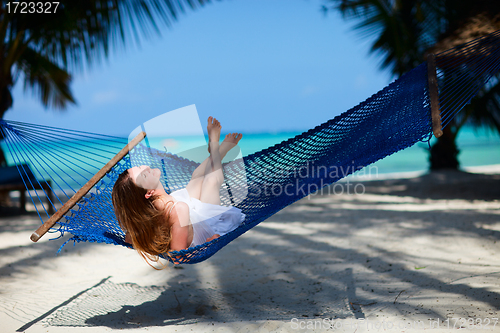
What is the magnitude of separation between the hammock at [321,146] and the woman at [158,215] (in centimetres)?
10

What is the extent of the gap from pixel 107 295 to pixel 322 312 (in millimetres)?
1014

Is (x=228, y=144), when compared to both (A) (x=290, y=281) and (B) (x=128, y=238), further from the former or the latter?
(A) (x=290, y=281)

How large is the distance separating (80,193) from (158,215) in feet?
1.30

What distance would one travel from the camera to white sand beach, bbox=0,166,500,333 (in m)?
1.29

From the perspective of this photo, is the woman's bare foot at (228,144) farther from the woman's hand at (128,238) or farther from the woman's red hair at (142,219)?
the woman's hand at (128,238)

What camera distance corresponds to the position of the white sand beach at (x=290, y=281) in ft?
4.25

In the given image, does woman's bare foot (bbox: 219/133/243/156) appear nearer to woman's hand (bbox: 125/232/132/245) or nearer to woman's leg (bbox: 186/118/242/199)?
woman's leg (bbox: 186/118/242/199)

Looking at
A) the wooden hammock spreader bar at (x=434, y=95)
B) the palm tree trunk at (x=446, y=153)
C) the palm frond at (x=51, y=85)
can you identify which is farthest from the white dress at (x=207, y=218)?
the palm tree trunk at (x=446, y=153)

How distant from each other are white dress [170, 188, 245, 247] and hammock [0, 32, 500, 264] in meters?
0.06

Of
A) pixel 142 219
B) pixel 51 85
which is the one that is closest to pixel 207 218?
pixel 142 219

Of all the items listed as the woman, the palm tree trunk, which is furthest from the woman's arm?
the palm tree trunk

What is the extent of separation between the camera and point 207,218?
142 cm

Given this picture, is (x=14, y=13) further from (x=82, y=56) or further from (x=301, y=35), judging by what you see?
(x=301, y=35)

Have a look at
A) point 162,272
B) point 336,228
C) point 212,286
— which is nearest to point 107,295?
point 162,272
